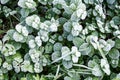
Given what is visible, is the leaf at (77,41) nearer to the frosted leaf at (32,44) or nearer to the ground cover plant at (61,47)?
the ground cover plant at (61,47)

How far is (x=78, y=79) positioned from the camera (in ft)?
5.39

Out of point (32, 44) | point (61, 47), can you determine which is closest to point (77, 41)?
point (61, 47)

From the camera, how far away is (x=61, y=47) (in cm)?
167

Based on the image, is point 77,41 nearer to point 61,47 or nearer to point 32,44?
point 61,47

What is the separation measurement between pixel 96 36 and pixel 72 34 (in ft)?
0.44

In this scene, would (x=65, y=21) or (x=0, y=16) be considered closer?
(x=65, y=21)

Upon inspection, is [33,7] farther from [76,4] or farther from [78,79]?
[78,79]

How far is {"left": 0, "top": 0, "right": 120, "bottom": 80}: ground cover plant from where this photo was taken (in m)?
1.64

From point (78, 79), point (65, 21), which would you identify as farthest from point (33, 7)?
point (78, 79)

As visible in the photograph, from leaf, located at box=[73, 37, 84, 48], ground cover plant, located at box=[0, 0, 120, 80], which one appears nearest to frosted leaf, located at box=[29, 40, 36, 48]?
ground cover plant, located at box=[0, 0, 120, 80]

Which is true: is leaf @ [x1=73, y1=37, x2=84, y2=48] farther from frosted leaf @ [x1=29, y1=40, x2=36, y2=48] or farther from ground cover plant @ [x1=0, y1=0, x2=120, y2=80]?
frosted leaf @ [x1=29, y1=40, x2=36, y2=48]

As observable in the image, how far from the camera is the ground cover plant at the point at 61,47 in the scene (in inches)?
64.4

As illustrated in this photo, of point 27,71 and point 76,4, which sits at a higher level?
point 76,4

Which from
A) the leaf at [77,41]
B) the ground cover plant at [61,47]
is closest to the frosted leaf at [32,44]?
the ground cover plant at [61,47]
